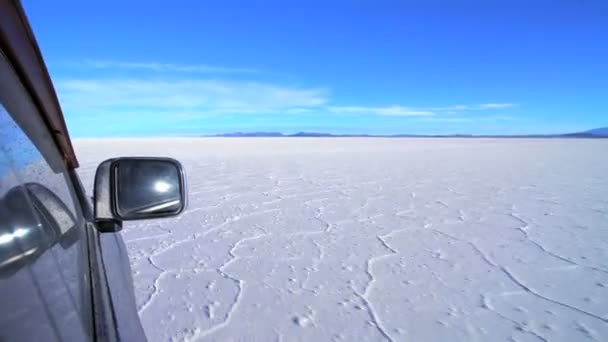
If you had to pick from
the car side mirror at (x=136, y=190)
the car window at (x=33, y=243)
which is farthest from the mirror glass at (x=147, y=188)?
the car window at (x=33, y=243)

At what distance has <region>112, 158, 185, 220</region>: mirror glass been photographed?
98 cm

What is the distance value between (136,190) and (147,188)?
31 millimetres

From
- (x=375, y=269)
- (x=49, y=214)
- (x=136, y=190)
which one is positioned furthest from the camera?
(x=375, y=269)

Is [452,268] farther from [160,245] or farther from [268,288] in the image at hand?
[160,245]

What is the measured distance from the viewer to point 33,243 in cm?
61

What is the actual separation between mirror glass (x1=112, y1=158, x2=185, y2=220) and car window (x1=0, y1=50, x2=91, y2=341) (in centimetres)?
14

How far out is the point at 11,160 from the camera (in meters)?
0.63

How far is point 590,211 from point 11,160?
588 cm

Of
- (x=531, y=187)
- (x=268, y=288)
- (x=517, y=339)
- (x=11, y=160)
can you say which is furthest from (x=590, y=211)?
(x=11, y=160)

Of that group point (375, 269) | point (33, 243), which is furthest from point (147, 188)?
point (375, 269)

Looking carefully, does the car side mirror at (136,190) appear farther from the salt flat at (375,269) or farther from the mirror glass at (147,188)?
the salt flat at (375,269)

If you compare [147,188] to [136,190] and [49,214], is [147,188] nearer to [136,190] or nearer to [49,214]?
[136,190]

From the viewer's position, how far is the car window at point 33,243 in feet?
1.63

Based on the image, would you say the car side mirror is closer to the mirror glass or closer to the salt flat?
the mirror glass
